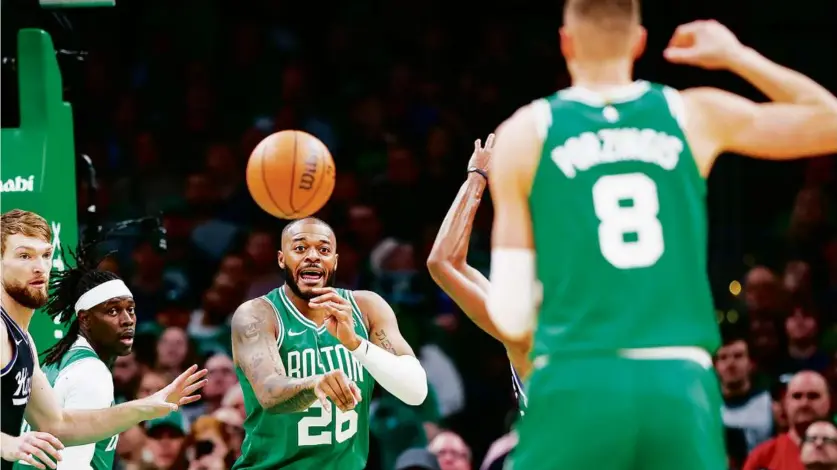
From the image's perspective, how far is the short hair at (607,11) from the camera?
3.68m

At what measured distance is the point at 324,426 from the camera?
6.30 meters

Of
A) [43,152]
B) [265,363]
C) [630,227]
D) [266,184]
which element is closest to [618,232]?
[630,227]

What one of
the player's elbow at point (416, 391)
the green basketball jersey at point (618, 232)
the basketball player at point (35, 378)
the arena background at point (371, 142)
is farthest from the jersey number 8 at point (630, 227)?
the arena background at point (371, 142)

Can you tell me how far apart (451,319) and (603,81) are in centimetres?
705

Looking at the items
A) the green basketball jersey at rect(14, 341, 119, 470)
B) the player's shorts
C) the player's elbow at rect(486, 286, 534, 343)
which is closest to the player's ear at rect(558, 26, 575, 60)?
the player's elbow at rect(486, 286, 534, 343)

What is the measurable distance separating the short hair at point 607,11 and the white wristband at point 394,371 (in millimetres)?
2512

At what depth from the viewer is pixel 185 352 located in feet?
32.9

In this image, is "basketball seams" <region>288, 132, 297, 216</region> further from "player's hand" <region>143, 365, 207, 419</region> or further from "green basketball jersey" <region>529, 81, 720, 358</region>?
Result: "green basketball jersey" <region>529, 81, 720, 358</region>

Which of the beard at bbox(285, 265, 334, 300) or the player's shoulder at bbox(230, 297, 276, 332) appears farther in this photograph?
the beard at bbox(285, 265, 334, 300)

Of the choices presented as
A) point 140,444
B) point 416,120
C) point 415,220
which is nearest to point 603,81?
point 140,444

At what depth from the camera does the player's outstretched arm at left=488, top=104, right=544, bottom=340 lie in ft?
11.9

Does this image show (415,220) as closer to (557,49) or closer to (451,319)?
(451,319)

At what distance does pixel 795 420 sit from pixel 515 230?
18.6ft

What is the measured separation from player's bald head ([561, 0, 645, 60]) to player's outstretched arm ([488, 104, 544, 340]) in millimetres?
247
